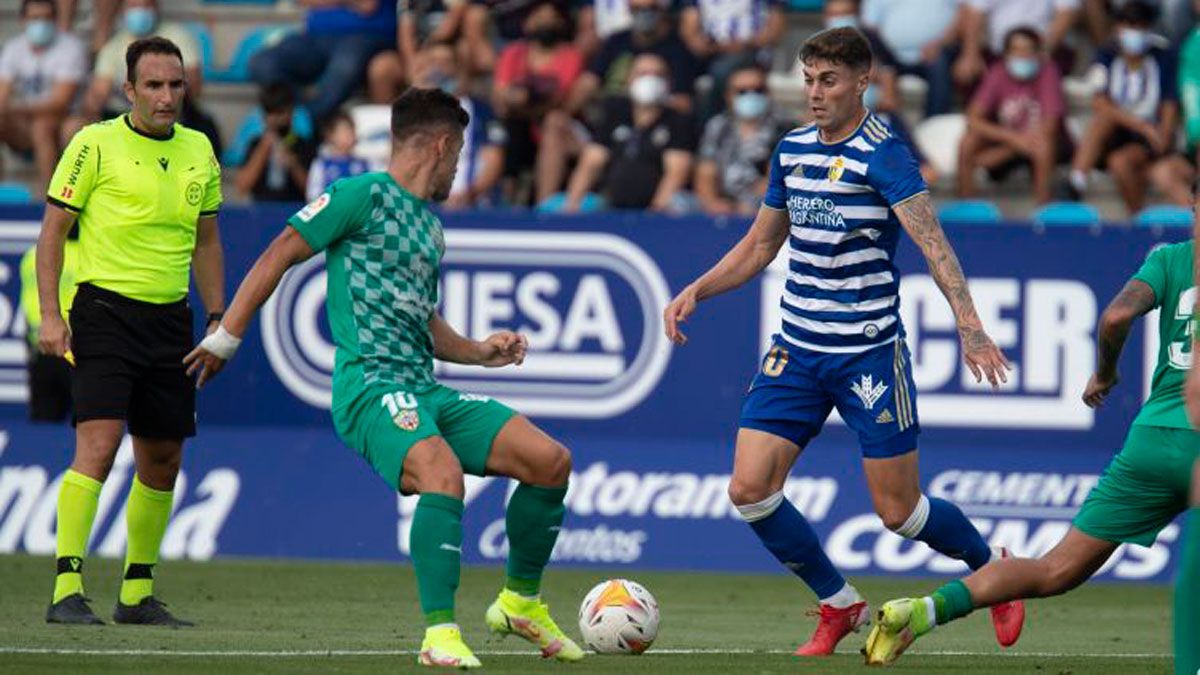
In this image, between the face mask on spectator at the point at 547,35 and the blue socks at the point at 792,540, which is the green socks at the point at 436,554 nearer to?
the blue socks at the point at 792,540

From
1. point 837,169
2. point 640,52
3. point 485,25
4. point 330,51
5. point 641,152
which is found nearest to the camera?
point 837,169

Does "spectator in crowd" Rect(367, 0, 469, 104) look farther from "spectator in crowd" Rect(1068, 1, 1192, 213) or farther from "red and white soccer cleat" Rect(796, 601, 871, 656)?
"red and white soccer cleat" Rect(796, 601, 871, 656)

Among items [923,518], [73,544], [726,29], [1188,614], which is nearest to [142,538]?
[73,544]

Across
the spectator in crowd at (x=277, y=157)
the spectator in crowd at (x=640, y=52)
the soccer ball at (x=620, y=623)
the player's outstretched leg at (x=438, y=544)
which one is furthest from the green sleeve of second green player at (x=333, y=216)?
the spectator in crowd at (x=640, y=52)

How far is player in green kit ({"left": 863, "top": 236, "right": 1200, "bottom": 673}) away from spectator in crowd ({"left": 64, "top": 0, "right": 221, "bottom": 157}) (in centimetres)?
1051

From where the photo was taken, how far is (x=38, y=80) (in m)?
19.0

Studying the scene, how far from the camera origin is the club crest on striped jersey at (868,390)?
367 inches

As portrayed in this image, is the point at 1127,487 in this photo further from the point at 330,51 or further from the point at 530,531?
the point at 330,51

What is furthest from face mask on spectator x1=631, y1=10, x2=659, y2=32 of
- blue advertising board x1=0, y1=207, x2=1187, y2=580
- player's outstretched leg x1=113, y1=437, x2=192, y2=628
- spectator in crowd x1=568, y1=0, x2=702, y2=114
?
player's outstretched leg x1=113, y1=437, x2=192, y2=628

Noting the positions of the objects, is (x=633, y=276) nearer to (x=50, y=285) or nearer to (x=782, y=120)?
(x=782, y=120)

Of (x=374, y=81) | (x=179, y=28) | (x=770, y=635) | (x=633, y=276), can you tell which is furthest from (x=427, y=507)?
(x=179, y=28)

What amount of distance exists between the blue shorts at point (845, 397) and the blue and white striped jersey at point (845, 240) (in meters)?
0.07

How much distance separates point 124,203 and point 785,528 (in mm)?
3467

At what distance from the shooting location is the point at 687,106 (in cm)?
1773
